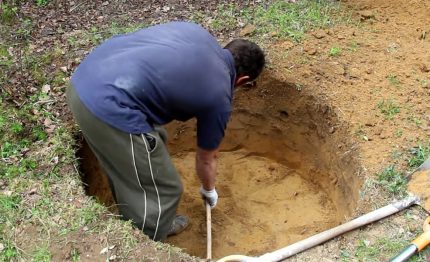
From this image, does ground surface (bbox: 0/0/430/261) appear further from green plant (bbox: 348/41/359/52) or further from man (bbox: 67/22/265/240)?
man (bbox: 67/22/265/240)

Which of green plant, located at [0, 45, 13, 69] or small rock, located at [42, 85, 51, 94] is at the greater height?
green plant, located at [0, 45, 13, 69]

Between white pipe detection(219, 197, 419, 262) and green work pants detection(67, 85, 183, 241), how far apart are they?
65 centimetres

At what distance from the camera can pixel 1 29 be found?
517 centimetres

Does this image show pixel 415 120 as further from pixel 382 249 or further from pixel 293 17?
pixel 293 17

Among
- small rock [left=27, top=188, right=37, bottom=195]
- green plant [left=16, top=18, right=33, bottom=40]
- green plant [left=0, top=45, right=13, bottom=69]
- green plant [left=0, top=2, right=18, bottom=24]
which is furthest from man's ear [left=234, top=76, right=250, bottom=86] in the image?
green plant [left=0, top=2, right=18, bottom=24]

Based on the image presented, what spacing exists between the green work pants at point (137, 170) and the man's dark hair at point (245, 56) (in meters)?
0.68

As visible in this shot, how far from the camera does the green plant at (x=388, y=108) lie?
4.39 meters

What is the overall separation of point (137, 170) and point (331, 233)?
4.38ft

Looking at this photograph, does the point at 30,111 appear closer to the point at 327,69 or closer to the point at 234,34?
the point at 234,34

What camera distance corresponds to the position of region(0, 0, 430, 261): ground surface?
347 centimetres

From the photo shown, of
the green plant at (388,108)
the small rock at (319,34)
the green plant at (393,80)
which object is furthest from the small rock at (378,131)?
the small rock at (319,34)

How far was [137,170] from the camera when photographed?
11.3 feet

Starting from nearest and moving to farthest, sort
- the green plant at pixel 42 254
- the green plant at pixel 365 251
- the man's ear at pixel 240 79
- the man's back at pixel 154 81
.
Answer: 1. the man's back at pixel 154 81
2. the green plant at pixel 42 254
3. the green plant at pixel 365 251
4. the man's ear at pixel 240 79

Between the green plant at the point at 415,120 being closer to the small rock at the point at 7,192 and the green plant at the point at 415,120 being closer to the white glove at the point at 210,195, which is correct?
the white glove at the point at 210,195
